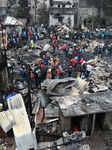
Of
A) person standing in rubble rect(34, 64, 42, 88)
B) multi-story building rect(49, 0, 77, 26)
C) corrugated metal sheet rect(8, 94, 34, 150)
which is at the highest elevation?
multi-story building rect(49, 0, 77, 26)

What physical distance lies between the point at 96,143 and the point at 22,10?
32.5 meters

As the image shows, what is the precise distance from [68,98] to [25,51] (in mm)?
A: 12808

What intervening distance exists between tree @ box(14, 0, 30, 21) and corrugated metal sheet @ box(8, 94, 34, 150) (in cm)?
2947

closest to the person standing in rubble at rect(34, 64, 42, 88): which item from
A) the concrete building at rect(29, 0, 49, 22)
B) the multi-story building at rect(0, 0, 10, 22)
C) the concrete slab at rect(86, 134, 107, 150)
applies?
the concrete slab at rect(86, 134, 107, 150)

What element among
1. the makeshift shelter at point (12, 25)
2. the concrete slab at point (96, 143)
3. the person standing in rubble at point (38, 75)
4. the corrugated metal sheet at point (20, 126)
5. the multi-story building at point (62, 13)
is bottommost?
the concrete slab at point (96, 143)

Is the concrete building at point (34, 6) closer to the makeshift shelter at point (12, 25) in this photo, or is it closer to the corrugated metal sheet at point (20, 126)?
the makeshift shelter at point (12, 25)

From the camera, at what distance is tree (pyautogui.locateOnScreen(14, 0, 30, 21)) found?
33581 millimetres

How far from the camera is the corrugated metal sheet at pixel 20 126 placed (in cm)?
639

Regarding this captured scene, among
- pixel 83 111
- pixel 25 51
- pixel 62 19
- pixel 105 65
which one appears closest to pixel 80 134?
pixel 83 111

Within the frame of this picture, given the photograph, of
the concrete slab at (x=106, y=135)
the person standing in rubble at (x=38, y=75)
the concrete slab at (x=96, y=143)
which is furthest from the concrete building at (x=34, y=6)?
the concrete slab at (x=96, y=143)

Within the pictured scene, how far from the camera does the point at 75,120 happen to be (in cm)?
759

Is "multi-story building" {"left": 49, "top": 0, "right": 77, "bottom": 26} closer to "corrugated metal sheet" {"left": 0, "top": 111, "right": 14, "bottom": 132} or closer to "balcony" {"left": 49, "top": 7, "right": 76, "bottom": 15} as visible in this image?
"balcony" {"left": 49, "top": 7, "right": 76, "bottom": 15}

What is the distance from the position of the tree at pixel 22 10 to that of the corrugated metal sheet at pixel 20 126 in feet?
96.7

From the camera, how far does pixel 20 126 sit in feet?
23.0
